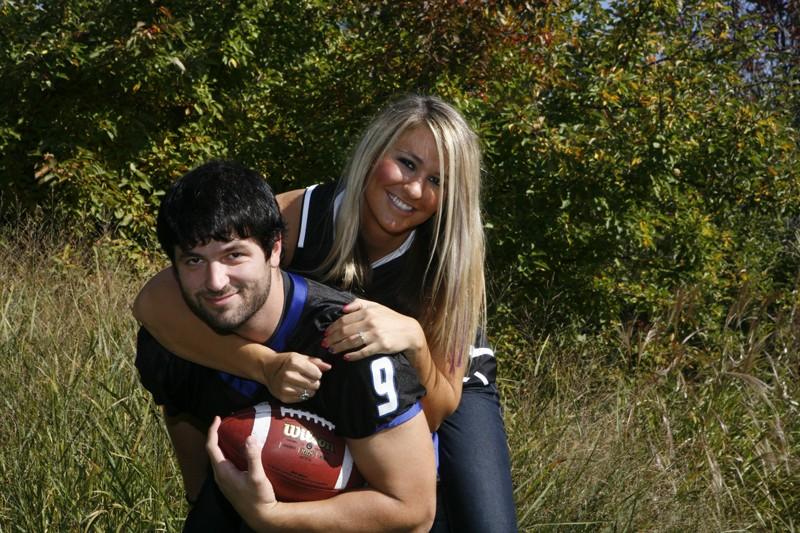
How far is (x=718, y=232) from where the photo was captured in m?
7.94

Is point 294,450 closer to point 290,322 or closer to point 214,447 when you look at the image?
point 214,447

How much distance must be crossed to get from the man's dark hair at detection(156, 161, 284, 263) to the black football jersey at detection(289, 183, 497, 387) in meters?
0.64

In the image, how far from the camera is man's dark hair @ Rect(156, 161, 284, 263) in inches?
107

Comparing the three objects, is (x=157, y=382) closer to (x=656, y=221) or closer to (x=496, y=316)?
(x=496, y=316)

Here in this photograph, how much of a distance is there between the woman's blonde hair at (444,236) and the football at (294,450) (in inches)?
27.0

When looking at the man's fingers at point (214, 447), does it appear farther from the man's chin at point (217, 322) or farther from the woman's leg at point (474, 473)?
the woman's leg at point (474, 473)

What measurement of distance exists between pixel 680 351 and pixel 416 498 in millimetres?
3123

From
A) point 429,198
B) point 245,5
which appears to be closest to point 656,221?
point 245,5

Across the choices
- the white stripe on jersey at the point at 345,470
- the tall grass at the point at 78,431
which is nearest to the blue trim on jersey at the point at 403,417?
the white stripe on jersey at the point at 345,470

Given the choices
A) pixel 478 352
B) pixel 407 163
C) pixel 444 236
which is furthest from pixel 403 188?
pixel 478 352

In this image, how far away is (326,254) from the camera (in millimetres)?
3500

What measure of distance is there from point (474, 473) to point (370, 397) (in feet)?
3.05

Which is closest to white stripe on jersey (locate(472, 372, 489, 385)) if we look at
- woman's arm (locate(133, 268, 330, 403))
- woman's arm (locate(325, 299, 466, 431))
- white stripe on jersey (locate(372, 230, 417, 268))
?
woman's arm (locate(325, 299, 466, 431))

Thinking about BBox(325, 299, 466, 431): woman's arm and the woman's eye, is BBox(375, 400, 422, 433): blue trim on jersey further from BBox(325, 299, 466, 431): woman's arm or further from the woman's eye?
the woman's eye
